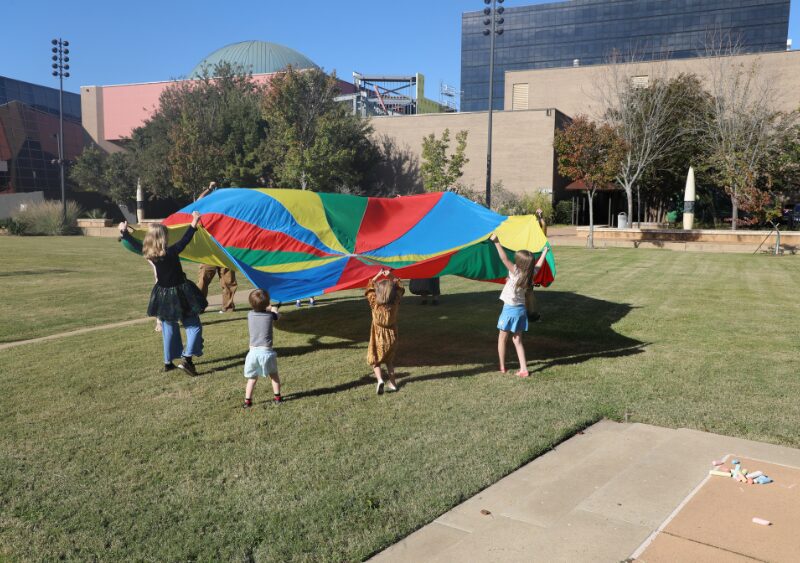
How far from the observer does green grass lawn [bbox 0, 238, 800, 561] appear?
13.7 ft

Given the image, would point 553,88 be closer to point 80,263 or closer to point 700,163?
point 700,163

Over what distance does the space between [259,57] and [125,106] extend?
599 inches

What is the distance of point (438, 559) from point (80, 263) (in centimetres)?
2093

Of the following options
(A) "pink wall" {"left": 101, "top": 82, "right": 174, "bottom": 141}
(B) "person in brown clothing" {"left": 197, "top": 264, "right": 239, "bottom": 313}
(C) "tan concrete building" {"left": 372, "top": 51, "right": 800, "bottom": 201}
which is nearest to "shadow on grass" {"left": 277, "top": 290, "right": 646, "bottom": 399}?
(B) "person in brown clothing" {"left": 197, "top": 264, "right": 239, "bottom": 313}

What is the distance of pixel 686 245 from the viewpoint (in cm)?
2634

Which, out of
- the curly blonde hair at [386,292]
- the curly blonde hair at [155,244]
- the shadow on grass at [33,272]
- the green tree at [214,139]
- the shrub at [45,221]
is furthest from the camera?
the green tree at [214,139]

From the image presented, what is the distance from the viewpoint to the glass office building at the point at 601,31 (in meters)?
90.8

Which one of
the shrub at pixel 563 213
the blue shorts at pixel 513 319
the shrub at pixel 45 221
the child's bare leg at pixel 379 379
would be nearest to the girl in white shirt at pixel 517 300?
the blue shorts at pixel 513 319

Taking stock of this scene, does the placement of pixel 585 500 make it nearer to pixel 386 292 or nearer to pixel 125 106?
pixel 386 292

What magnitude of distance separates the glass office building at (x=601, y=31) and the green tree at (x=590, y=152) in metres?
57.4

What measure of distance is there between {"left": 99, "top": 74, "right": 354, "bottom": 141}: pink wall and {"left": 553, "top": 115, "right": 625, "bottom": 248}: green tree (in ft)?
134

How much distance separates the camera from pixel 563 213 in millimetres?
39250

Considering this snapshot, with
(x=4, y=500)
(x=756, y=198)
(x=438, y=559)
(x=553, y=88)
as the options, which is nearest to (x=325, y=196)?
(x=4, y=500)

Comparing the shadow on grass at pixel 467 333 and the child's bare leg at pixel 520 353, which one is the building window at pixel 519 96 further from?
the child's bare leg at pixel 520 353
